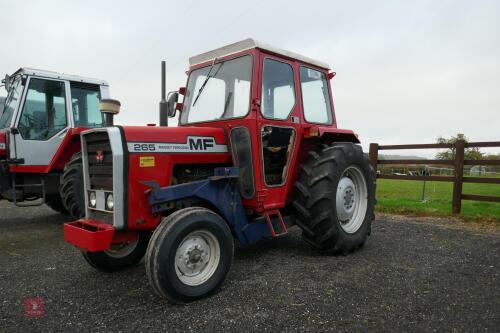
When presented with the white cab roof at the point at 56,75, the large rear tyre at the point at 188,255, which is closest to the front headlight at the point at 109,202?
the large rear tyre at the point at 188,255

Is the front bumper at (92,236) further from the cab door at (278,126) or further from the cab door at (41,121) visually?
the cab door at (41,121)

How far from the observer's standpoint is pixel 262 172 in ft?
12.8

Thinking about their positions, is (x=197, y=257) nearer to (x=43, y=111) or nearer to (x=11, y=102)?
(x=43, y=111)

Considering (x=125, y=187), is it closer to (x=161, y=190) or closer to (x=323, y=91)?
(x=161, y=190)

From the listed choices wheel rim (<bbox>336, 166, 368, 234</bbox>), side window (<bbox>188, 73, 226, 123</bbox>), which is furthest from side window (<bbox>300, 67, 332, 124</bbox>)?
side window (<bbox>188, 73, 226, 123</bbox>)


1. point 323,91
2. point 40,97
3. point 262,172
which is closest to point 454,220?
point 323,91

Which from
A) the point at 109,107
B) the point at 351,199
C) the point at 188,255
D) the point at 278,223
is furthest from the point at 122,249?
the point at 351,199

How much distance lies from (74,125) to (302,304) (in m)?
5.45

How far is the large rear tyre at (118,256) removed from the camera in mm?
3670

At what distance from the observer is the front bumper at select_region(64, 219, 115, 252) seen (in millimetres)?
2930

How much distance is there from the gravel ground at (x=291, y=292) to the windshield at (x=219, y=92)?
1.62 m

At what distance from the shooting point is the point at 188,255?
3.10 m

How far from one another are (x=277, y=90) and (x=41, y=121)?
449 centimetres

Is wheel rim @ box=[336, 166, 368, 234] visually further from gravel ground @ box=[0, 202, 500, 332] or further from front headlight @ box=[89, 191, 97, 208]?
front headlight @ box=[89, 191, 97, 208]
